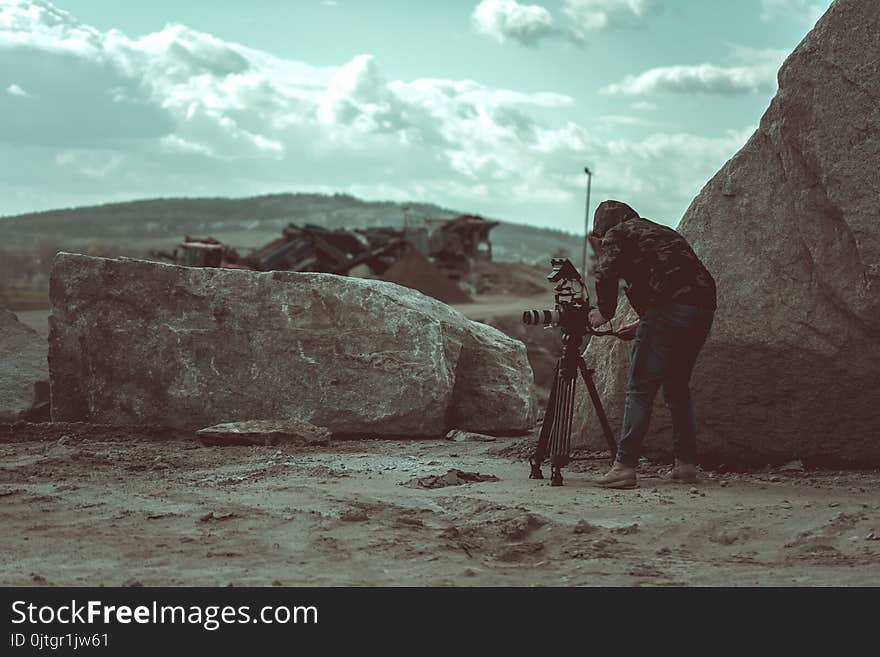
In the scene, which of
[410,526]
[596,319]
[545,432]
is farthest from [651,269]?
[410,526]

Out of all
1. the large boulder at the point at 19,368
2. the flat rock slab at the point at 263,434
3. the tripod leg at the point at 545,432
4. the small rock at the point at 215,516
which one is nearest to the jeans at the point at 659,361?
the tripod leg at the point at 545,432

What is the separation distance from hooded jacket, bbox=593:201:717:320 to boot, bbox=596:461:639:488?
86 cm

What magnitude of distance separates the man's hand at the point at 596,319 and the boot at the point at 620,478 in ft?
2.59

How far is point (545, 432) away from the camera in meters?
7.05

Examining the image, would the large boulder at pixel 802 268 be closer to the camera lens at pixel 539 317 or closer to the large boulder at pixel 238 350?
the camera lens at pixel 539 317

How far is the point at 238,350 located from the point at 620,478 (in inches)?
143

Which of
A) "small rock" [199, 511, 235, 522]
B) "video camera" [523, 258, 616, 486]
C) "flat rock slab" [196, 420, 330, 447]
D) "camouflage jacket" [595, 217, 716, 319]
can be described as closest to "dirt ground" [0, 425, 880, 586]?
"small rock" [199, 511, 235, 522]

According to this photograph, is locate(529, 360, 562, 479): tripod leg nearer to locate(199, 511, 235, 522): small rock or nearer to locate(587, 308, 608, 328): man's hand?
locate(587, 308, 608, 328): man's hand

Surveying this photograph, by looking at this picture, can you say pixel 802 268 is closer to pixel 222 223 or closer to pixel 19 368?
pixel 19 368

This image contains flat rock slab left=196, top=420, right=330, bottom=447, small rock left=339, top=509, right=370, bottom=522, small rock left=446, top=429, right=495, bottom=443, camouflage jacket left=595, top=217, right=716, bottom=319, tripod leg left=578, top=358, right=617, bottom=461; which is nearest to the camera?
small rock left=339, top=509, right=370, bottom=522

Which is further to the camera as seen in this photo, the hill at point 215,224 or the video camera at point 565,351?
the hill at point 215,224

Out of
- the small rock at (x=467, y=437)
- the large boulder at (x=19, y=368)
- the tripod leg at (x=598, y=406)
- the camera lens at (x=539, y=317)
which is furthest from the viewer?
the large boulder at (x=19, y=368)

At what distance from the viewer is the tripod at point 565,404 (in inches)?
268

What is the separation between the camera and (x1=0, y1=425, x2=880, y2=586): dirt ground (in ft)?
15.7
